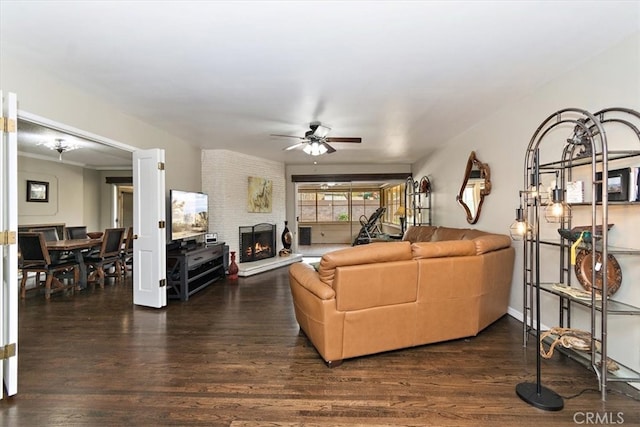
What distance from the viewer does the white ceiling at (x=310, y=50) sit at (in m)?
1.84

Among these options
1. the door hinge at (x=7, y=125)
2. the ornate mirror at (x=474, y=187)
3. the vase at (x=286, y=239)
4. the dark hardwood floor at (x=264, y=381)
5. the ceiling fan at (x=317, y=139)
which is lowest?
the dark hardwood floor at (x=264, y=381)

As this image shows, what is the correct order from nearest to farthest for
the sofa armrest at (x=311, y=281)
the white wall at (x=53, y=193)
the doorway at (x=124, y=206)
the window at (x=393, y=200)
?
the sofa armrest at (x=311, y=281)
the white wall at (x=53, y=193)
the doorway at (x=124, y=206)
the window at (x=393, y=200)

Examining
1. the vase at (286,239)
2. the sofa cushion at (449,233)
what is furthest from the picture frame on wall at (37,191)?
the sofa cushion at (449,233)

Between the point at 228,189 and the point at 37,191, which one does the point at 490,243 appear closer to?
the point at 228,189

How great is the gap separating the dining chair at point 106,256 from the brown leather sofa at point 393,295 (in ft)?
13.6

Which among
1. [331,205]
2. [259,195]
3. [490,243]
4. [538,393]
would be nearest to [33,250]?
[259,195]

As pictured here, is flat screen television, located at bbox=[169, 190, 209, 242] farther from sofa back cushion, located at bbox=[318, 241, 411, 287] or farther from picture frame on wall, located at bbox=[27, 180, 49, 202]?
picture frame on wall, located at bbox=[27, 180, 49, 202]

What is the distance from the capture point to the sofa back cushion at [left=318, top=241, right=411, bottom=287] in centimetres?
242

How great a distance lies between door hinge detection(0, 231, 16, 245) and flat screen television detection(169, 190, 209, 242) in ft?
8.36

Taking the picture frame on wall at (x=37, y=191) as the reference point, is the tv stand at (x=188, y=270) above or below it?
below

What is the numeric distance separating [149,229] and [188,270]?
0.81 meters

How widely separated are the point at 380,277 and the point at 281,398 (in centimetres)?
114

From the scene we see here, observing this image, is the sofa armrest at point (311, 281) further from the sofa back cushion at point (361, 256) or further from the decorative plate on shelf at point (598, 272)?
the decorative plate on shelf at point (598, 272)

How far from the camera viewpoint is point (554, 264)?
2.90m
